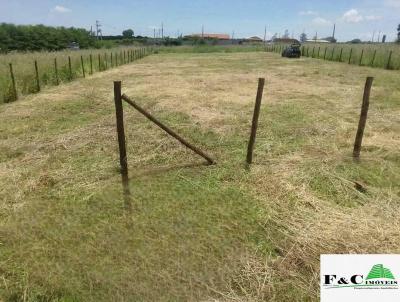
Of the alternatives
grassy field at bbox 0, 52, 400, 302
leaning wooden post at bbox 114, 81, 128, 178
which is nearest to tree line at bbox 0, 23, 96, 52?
Result: grassy field at bbox 0, 52, 400, 302

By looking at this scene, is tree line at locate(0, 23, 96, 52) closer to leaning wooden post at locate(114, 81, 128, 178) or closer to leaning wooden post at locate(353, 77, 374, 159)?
leaning wooden post at locate(114, 81, 128, 178)

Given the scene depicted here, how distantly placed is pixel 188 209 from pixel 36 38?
61.0 metres

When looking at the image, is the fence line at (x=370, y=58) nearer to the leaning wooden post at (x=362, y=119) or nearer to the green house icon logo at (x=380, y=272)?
the leaning wooden post at (x=362, y=119)

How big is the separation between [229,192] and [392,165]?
9.73ft

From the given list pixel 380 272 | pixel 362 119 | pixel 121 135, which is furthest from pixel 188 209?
pixel 362 119

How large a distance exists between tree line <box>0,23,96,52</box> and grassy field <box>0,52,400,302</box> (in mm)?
48531

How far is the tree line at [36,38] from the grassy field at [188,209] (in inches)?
1911

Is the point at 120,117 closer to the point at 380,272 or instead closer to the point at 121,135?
the point at 121,135

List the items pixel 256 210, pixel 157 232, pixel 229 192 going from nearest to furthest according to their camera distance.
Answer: pixel 157 232, pixel 256 210, pixel 229 192

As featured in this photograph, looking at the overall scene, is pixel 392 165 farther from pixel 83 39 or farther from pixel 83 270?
pixel 83 39

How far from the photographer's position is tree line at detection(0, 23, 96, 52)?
49.6 m

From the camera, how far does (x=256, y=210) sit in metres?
3.88

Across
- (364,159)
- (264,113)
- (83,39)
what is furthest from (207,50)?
(364,159)

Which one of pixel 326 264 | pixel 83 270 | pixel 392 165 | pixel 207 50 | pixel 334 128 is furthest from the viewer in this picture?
pixel 207 50
